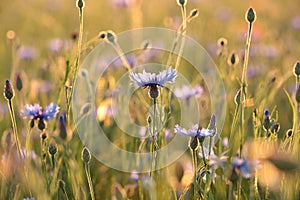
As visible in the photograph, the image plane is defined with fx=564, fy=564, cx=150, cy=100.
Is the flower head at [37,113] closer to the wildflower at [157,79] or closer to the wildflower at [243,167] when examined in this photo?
the wildflower at [157,79]

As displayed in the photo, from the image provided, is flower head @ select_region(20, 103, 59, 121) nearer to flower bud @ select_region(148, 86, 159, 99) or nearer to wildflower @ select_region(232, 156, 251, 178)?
flower bud @ select_region(148, 86, 159, 99)

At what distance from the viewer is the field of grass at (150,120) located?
116 cm

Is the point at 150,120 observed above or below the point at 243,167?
above

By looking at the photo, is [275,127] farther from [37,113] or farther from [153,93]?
[37,113]

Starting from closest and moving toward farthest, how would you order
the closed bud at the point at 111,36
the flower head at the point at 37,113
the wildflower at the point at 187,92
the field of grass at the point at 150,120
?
1. the field of grass at the point at 150,120
2. the flower head at the point at 37,113
3. the closed bud at the point at 111,36
4. the wildflower at the point at 187,92

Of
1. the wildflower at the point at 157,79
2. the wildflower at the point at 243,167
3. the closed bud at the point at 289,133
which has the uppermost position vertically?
the wildflower at the point at 157,79

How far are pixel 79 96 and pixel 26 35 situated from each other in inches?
74.6

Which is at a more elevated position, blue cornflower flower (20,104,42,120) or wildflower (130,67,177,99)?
wildflower (130,67,177,99)

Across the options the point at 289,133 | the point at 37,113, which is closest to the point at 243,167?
the point at 289,133

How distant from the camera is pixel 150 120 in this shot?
4.05 ft

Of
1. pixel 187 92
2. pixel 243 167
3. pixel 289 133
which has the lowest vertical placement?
pixel 243 167

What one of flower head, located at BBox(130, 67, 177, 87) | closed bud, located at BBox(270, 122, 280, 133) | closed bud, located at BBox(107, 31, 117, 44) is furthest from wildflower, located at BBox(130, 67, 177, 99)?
closed bud, located at BBox(107, 31, 117, 44)

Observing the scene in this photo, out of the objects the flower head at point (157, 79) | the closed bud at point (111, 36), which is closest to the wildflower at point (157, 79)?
the flower head at point (157, 79)

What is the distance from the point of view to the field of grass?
3.81 feet
